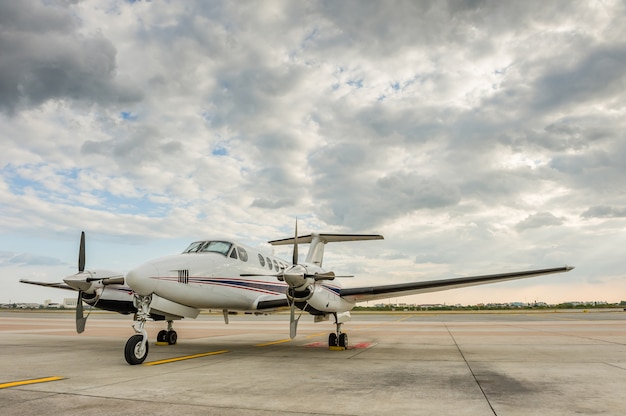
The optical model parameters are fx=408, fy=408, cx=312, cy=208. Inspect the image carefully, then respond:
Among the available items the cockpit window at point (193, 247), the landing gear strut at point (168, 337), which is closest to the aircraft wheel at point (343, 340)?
the cockpit window at point (193, 247)

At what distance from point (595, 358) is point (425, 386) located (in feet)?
22.2

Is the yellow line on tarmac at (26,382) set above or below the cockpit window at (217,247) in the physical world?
below

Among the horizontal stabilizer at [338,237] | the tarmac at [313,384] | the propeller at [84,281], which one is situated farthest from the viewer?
the horizontal stabilizer at [338,237]

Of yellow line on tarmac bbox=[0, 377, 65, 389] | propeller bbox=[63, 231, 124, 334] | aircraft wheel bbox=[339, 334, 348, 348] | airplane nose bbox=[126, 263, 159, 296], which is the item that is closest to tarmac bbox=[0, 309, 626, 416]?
yellow line on tarmac bbox=[0, 377, 65, 389]

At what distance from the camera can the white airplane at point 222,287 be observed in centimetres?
1055

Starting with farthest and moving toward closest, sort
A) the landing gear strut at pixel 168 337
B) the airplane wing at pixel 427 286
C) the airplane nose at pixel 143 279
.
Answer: the landing gear strut at pixel 168 337 → the airplane wing at pixel 427 286 → the airplane nose at pixel 143 279

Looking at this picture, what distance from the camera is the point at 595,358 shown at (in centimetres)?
1082

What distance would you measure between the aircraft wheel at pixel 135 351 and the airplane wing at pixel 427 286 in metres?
7.07

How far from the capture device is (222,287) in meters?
12.6

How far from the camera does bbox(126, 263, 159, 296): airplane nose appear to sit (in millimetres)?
9984

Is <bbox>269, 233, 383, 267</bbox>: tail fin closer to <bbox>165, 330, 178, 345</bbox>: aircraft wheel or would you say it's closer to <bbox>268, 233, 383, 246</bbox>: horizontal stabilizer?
<bbox>268, 233, 383, 246</bbox>: horizontal stabilizer

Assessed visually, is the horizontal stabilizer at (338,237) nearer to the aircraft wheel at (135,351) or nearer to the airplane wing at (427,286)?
the airplane wing at (427,286)

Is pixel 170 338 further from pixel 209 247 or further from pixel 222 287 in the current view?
pixel 209 247

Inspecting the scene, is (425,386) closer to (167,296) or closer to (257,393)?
(257,393)
